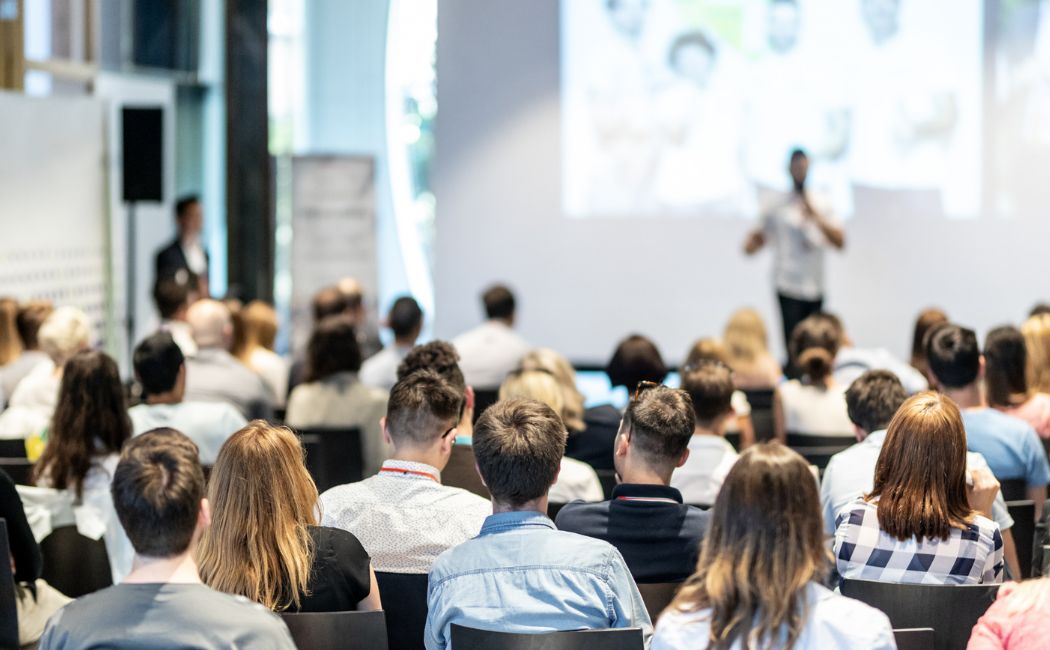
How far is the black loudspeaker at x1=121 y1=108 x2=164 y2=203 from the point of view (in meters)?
8.55

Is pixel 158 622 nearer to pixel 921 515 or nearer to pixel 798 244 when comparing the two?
pixel 921 515

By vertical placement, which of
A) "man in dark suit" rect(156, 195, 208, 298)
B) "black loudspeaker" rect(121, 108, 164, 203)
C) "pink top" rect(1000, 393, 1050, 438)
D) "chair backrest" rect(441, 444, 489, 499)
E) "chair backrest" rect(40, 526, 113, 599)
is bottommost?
"chair backrest" rect(40, 526, 113, 599)

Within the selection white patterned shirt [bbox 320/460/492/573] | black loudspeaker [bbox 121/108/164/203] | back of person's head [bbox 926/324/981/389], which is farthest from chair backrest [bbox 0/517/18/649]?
black loudspeaker [bbox 121/108/164/203]

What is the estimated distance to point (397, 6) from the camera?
10.1 metres

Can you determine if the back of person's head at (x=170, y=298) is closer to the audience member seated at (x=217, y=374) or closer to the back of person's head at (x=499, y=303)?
the audience member seated at (x=217, y=374)

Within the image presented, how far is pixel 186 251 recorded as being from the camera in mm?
8539

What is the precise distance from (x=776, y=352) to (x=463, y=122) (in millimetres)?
2921

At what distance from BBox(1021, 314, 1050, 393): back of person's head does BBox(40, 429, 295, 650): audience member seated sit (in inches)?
138

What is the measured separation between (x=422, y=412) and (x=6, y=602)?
3.41 ft

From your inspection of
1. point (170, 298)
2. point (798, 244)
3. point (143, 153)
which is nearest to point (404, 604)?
point (170, 298)

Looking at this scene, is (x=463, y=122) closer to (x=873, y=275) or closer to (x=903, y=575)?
(x=873, y=275)

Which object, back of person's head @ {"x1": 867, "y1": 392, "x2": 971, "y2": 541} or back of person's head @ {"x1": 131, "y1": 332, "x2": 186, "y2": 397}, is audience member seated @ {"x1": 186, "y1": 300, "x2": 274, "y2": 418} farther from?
back of person's head @ {"x1": 867, "y1": 392, "x2": 971, "y2": 541}

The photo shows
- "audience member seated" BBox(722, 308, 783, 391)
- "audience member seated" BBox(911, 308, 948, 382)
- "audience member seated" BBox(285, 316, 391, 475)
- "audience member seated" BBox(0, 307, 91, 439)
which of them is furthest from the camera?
"audience member seated" BBox(722, 308, 783, 391)

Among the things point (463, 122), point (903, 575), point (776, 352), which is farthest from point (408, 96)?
point (903, 575)
